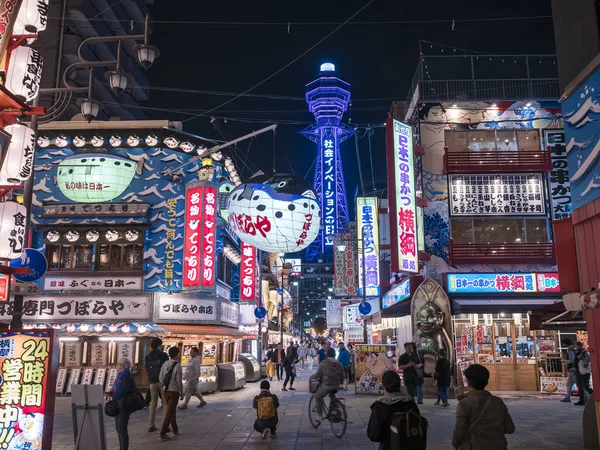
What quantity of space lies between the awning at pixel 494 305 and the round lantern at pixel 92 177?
48.3ft

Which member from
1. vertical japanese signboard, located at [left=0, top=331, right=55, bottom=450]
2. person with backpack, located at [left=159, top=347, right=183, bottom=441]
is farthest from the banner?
vertical japanese signboard, located at [left=0, top=331, right=55, bottom=450]

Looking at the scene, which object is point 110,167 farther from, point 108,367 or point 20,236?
point 20,236

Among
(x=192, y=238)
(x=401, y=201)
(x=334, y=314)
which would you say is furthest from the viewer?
(x=334, y=314)

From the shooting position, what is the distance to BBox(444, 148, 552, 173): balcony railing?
24344 mm

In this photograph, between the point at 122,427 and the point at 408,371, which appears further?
the point at 408,371

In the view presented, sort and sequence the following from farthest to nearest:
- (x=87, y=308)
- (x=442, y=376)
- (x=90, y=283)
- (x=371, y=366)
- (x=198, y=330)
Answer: (x=90, y=283)
(x=87, y=308)
(x=198, y=330)
(x=371, y=366)
(x=442, y=376)

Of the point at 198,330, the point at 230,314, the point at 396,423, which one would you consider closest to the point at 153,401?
the point at 396,423

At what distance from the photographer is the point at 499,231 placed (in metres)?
24.8

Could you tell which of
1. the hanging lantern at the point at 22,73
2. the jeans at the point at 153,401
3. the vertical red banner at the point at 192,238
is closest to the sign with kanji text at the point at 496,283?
the vertical red banner at the point at 192,238

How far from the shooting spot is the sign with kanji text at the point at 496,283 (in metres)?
23.3

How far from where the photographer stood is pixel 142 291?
24859 millimetres

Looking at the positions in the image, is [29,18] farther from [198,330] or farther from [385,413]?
[198,330]

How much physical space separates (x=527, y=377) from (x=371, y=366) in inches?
260

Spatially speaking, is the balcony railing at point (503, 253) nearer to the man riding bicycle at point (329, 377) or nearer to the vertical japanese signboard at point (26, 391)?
the man riding bicycle at point (329, 377)
